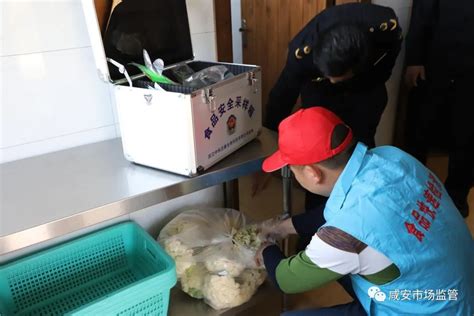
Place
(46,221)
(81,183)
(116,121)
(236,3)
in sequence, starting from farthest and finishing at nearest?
(236,3), (116,121), (81,183), (46,221)

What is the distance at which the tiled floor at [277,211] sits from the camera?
65.1 inches

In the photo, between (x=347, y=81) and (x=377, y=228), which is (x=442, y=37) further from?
(x=377, y=228)

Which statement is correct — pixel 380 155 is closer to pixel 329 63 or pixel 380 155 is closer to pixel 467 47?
pixel 329 63

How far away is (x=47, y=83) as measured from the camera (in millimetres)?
1199

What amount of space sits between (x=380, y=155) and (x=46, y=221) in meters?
0.76

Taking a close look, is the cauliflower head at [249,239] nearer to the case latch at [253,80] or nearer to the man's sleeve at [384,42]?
the case latch at [253,80]

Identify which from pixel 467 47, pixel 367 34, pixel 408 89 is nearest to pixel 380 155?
pixel 367 34

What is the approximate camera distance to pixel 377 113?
Answer: 1.52 m

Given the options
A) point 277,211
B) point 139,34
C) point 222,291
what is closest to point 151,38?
point 139,34

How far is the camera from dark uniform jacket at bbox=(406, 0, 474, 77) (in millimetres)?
2016

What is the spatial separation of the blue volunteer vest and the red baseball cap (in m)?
0.06

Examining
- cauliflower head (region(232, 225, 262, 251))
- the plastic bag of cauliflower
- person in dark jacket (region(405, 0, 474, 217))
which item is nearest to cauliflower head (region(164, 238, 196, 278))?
the plastic bag of cauliflower

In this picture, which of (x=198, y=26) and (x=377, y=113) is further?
(x=377, y=113)

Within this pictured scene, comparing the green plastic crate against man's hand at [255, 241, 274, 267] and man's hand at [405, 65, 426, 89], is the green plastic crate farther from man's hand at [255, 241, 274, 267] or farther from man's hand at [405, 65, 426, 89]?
man's hand at [405, 65, 426, 89]
